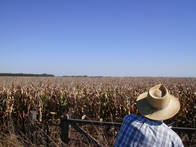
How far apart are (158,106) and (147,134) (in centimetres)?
33

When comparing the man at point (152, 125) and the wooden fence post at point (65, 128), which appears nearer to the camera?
the man at point (152, 125)

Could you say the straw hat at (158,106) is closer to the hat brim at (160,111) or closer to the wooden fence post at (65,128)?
the hat brim at (160,111)

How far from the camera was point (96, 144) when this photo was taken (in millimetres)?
4727

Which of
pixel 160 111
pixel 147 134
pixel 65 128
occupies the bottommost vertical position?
pixel 65 128

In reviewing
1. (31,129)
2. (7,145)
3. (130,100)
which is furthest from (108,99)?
(7,145)

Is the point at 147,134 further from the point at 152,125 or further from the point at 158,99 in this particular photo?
the point at 158,99

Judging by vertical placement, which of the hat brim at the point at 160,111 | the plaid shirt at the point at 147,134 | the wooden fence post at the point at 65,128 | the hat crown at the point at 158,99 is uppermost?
the hat crown at the point at 158,99

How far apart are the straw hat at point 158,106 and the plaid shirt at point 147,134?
0.08 meters

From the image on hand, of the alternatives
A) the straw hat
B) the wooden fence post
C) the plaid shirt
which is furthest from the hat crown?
the wooden fence post

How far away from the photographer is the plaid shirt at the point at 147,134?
2299 mm

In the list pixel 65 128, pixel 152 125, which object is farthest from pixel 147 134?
pixel 65 128

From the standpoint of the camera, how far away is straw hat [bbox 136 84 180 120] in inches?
95.9

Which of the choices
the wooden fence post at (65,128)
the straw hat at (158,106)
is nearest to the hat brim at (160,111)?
the straw hat at (158,106)

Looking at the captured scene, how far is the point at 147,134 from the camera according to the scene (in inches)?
92.6
